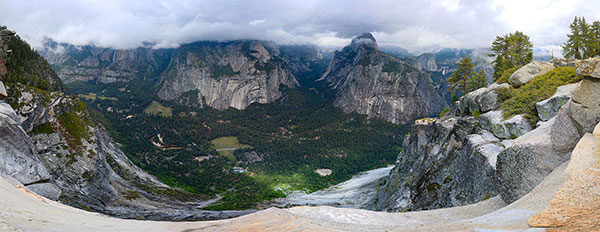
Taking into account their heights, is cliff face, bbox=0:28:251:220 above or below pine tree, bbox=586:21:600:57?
below

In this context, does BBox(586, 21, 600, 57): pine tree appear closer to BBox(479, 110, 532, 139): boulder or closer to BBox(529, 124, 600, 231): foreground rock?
BBox(479, 110, 532, 139): boulder

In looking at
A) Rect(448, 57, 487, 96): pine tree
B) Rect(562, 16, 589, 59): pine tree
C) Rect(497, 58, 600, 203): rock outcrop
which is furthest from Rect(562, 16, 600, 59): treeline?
Rect(497, 58, 600, 203): rock outcrop

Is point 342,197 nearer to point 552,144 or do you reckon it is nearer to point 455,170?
point 455,170

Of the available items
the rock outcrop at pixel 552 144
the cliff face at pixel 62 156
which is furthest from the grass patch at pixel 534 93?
the cliff face at pixel 62 156

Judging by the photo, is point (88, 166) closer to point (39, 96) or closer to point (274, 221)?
point (39, 96)

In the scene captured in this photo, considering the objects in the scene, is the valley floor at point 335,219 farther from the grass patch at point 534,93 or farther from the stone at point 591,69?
the grass patch at point 534,93
